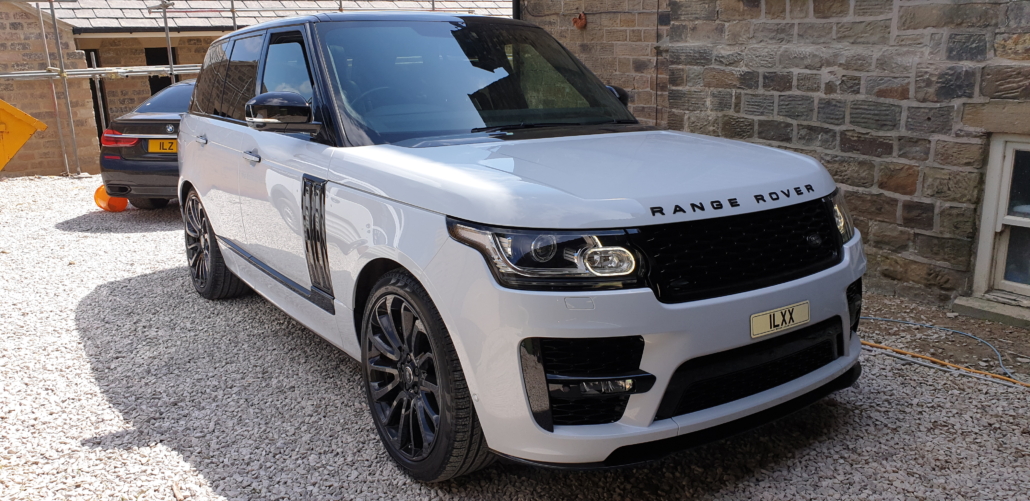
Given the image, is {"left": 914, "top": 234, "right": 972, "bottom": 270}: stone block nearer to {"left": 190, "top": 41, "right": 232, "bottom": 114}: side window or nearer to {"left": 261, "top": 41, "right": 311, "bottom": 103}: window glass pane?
{"left": 261, "top": 41, "right": 311, "bottom": 103}: window glass pane

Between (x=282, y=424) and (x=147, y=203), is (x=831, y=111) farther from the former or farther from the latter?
(x=147, y=203)

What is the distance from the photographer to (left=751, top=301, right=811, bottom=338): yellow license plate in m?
2.69

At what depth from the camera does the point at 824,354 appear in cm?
305

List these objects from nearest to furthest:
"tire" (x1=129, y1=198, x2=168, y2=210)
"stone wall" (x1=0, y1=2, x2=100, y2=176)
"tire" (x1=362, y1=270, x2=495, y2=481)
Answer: "tire" (x1=362, y1=270, x2=495, y2=481)
"tire" (x1=129, y1=198, x2=168, y2=210)
"stone wall" (x1=0, y1=2, x2=100, y2=176)

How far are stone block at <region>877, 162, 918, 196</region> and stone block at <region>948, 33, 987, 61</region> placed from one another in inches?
29.4

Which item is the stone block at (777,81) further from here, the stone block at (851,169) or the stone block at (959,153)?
the stone block at (959,153)

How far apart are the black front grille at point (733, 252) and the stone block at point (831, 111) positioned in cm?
299

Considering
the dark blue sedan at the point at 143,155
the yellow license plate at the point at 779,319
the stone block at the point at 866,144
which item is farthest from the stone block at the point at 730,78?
the dark blue sedan at the point at 143,155

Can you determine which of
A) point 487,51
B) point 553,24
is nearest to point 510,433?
point 487,51

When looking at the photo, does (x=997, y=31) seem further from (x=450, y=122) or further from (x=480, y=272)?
(x=480, y=272)

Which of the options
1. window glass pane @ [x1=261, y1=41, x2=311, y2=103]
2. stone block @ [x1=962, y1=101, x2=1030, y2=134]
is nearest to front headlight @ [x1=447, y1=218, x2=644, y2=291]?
window glass pane @ [x1=261, y1=41, x2=311, y2=103]

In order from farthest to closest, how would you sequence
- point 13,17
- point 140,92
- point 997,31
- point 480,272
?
point 140,92 < point 13,17 < point 997,31 < point 480,272

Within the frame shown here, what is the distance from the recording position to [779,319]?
108 inches

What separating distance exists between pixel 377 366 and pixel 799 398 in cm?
166
